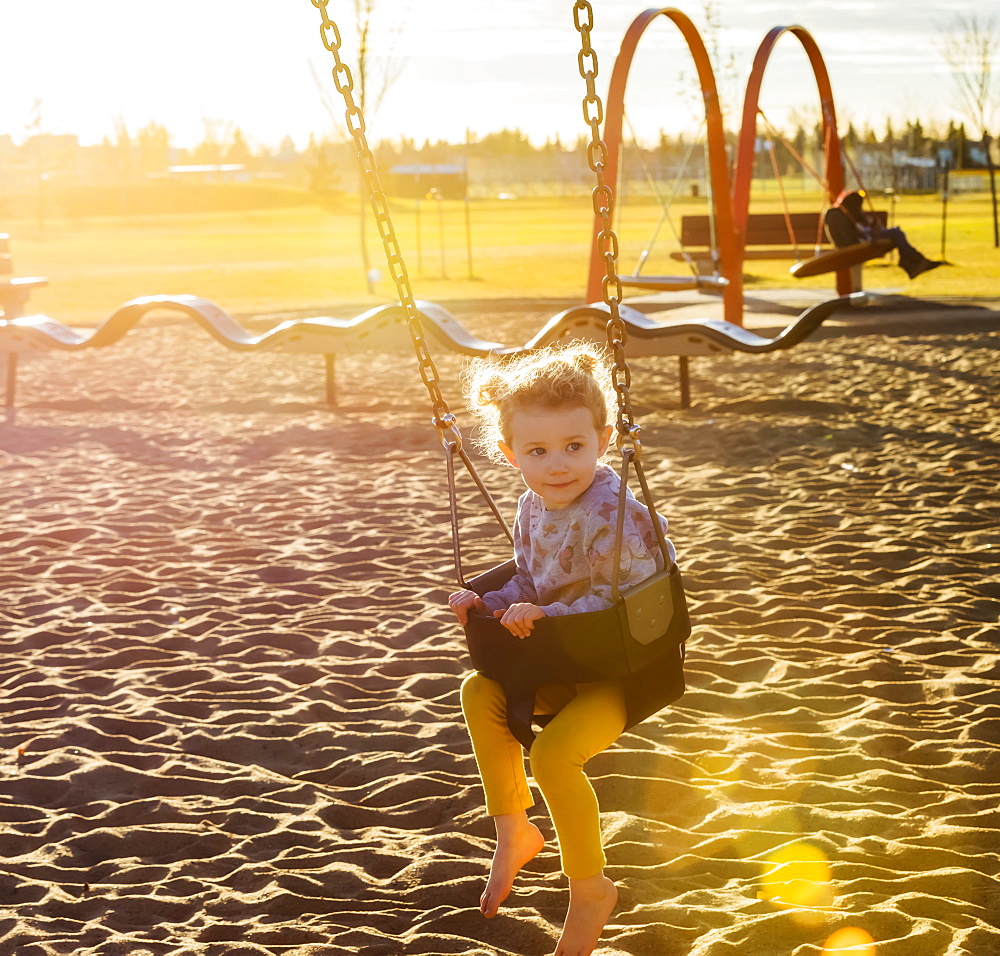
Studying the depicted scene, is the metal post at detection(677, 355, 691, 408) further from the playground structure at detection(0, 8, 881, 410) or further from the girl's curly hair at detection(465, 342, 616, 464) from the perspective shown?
the girl's curly hair at detection(465, 342, 616, 464)

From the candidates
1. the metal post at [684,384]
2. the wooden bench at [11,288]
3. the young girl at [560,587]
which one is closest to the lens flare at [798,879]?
the young girl at [560,587]

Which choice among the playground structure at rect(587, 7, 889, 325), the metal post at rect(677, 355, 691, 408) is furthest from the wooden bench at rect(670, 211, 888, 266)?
the metal post at rect(677, 355, 691, 408)

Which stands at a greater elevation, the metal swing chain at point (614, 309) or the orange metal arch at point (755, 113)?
the orange metal arch at point (755, 113)

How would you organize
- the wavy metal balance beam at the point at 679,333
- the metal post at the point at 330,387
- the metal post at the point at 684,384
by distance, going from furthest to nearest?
the metal post at the point at 330,387 → the metal post at the point at 684,384 → the wavy metal balance beam at the point at 679,333

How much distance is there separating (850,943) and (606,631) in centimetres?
90

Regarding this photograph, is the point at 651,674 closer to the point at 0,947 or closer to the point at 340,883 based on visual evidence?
the point at 340,883

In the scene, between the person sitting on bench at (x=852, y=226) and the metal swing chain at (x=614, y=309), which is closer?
the metal swing chain at (x=614, y=309)

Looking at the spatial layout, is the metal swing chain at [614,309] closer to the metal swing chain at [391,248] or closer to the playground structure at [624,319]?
the metal swing chain at [391,248]

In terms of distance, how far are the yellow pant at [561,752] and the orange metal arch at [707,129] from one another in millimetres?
8360

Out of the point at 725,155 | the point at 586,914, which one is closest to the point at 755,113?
the point at 725,155

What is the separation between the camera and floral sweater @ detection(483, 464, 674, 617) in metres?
2.74

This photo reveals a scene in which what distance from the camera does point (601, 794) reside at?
3.55 meters

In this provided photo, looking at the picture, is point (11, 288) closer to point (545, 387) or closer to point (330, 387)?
point (330, 387)

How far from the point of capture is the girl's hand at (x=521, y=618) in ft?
8.54
